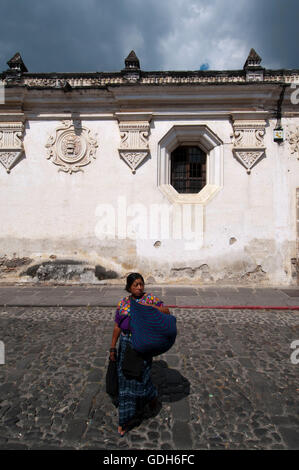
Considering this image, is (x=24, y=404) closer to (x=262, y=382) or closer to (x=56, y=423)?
(x=56, y=423)

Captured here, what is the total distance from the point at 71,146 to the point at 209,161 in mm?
4118

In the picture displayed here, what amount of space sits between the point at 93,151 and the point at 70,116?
1266 mm

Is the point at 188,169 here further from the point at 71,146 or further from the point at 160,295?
the point at 160,295

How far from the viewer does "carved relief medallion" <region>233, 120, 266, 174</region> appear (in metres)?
7.74

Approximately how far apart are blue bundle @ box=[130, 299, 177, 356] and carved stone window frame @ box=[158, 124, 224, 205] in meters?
5.85

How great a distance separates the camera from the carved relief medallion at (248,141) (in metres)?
7.74

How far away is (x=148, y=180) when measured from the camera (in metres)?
7.93

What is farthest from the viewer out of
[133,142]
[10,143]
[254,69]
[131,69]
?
[10,143]

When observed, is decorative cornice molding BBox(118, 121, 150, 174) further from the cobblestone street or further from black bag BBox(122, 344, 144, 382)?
black bag BBox(122, 344, 144, 382)

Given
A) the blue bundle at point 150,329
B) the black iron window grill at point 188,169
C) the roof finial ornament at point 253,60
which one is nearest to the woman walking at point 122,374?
the blue bundle at point 150,329

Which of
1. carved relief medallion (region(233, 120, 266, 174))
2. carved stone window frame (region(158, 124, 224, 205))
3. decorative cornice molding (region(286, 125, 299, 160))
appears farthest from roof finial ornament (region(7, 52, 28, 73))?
decorative cornice molding (region(286, 125, 299, 160))

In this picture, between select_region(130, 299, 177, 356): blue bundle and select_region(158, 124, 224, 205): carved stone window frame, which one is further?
select_region(158, 124, 224, 205): carved stone window frame

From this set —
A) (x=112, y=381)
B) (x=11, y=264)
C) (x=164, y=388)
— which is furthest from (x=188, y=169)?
(x=112, y=381)
